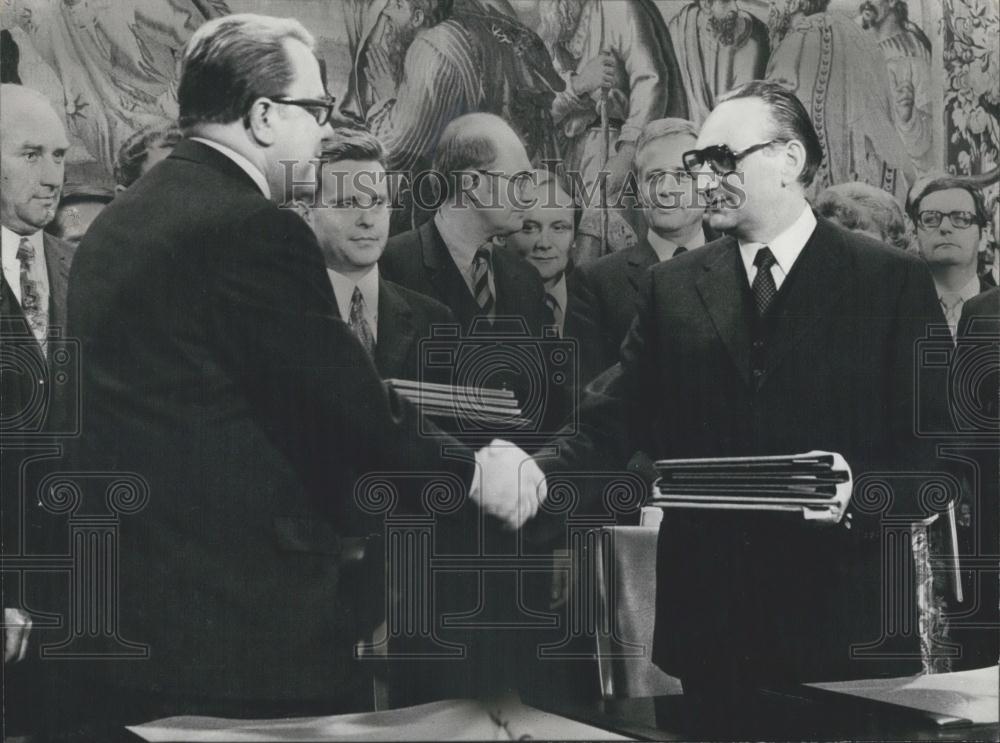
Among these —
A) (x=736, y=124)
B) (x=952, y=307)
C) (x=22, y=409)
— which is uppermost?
(x=736, y=124)

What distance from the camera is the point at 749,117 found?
17.2 feet

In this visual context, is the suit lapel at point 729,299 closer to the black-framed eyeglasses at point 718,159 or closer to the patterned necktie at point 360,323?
the black-framed eyeglasses at point 718,159

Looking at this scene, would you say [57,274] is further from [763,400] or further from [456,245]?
[763,400]

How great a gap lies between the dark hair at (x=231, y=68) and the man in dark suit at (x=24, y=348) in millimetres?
567

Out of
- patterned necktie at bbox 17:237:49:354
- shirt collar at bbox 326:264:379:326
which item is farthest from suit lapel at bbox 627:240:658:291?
patterned necktie at bbox 17:237:49:354

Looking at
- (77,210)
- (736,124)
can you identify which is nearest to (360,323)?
(77,210)

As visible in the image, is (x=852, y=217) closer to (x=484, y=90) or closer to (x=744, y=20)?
(x=744, y=20)

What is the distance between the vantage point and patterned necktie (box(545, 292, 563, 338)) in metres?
5.09

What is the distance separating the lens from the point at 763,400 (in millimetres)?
5145

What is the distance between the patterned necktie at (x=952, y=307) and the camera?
5402 millimetres

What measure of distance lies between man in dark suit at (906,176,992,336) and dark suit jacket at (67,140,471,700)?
2.76 m

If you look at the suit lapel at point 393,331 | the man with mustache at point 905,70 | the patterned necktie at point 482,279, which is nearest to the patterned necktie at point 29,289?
the suit lapel at point 393,331

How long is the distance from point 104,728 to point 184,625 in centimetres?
53

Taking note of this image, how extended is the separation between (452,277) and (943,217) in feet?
7.52
